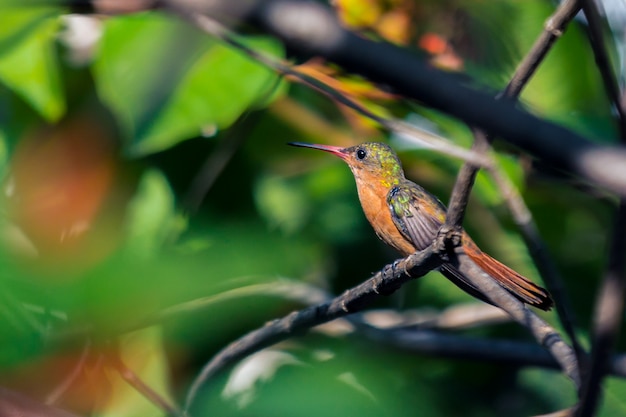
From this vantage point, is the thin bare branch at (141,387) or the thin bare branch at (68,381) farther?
the thin bare branch at (141,387)

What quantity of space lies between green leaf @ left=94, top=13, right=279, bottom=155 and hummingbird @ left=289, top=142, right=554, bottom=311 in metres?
0.33

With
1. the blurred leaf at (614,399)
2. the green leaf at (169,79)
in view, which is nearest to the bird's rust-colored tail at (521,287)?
the green leaf at (169,79)

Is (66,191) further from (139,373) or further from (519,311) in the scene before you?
(519,311)

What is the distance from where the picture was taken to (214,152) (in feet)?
9.36

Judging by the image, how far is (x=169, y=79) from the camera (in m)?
2.15

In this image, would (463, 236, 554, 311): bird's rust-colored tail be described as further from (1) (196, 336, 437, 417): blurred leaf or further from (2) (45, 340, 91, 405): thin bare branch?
(2) (45, 340, 91, 405): thin bare branch

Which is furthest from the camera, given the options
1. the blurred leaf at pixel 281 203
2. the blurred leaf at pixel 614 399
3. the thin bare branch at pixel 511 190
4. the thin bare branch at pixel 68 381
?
the blurred leaf at pixel 281 203

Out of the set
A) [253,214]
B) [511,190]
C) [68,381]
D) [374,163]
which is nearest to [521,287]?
[511,190]

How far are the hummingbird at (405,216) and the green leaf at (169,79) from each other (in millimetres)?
332

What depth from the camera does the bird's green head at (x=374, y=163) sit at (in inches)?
87.3

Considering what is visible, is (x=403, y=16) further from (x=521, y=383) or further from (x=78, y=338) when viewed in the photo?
(x=78, y=338)

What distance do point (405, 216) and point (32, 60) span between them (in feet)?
3.99

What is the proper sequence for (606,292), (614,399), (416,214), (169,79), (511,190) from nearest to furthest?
(606,292)
(511,190)
(416,214)
(169,79)
(614,399)

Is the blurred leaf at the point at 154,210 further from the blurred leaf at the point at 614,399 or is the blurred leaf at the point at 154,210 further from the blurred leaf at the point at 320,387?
the blurred leaf at the point at 614,399
